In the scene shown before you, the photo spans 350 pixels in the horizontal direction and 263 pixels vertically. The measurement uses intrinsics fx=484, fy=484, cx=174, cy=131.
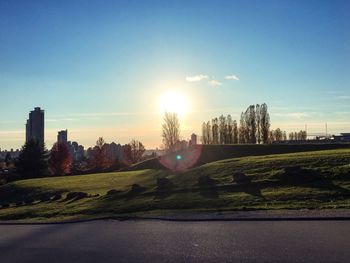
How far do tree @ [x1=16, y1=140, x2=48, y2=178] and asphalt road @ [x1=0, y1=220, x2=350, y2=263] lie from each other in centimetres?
5303

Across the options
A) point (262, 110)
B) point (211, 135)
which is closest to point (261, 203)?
point (262, 110)

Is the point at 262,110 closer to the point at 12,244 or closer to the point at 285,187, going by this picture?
the point at 285,187

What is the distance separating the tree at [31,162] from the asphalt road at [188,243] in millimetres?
53028

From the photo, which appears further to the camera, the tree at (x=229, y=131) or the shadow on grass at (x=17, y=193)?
the tree at (x=229, y=131)

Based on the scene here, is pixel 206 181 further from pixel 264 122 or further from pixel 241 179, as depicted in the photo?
pixel 264 122

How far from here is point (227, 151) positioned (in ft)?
151

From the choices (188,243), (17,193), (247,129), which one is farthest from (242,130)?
(188,243)

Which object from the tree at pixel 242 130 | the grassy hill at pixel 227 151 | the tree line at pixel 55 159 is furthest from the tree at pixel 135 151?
the grassy hill at pixel 227 151

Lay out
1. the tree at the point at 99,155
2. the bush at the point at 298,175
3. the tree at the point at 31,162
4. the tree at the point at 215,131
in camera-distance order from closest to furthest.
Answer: the bush at the point at 298,175 < the tree at the point at 31,162 < the tree at the point at 99,155 < the tree at the point at 215,131

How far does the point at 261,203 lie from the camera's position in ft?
51.6

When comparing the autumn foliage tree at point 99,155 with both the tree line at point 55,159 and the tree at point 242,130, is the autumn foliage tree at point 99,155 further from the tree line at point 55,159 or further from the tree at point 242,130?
the tree at point 242,130

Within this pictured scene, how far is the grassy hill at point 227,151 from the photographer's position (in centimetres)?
4159

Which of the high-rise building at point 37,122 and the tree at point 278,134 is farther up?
the high-rise building at point 37,122

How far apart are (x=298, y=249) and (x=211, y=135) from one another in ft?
291
